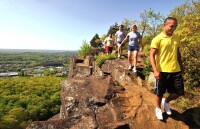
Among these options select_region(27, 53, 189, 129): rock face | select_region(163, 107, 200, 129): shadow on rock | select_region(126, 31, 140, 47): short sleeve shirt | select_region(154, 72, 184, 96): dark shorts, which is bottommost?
select_region(163, 107, 200, 129): shadow on rock

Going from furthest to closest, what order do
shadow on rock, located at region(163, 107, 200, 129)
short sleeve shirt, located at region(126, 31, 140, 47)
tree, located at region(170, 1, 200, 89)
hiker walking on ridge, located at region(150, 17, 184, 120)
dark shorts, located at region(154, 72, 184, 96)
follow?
short sleeve shirt, located at region(126, 31, 140, 47), tree, located at region(170, 1, 200, 89), shadow on rock, located at region(163, 107, 200, 129), dark shorts, located at region(154, 72, 184, 96), hiker walking on ridge, located at region(150, 17, 184, 120)

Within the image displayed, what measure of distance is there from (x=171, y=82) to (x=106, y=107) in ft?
7.01

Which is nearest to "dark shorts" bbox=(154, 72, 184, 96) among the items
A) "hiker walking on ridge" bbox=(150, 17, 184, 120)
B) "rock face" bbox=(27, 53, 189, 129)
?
"hiker walking on ridge" bbox=(150, 17, 184, 120)

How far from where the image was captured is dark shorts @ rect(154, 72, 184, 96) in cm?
509

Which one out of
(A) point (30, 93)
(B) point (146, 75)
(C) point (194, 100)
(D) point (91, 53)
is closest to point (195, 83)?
(C) point (194, 100)

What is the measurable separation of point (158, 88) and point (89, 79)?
394cm

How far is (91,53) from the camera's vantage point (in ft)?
64.4

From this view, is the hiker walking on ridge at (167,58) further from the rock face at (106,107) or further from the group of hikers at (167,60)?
the rock face at (106,107)

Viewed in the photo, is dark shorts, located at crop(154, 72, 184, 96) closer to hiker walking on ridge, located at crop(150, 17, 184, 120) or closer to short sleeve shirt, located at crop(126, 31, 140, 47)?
hiker walking on ridge, located at crop(150, 17, 184, 120)

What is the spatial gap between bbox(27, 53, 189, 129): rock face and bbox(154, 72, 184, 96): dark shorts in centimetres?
90

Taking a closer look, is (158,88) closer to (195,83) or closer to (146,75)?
(195,83)

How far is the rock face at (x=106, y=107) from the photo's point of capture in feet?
16.9

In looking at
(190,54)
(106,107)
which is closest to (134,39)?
(190,54)

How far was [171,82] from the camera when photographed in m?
5.20
